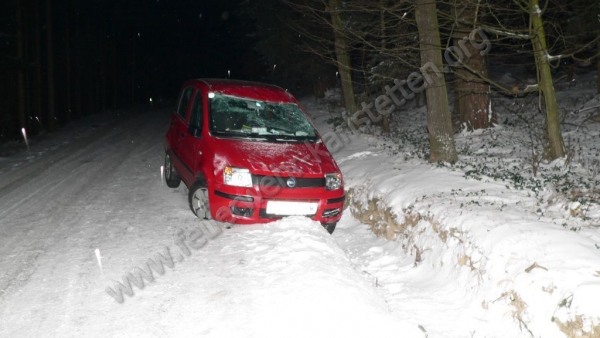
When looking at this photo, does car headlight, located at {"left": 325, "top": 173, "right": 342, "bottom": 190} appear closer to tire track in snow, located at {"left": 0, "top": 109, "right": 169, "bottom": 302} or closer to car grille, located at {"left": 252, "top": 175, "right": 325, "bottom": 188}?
car grille, located at {"left": 252, "top": 175, "right": 325, "bottom": 188}

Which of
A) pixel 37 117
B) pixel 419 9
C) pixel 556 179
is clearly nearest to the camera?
pixel 556 179

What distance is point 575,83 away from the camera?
18.9 m

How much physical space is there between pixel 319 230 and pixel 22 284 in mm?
3390

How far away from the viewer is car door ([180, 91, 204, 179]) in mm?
6873

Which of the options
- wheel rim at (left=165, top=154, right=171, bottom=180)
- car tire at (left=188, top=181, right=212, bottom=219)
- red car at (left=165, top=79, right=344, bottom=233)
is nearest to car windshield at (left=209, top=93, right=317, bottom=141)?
red car at (left=165, top=79, right=344, bottom=233)

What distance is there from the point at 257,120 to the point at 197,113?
1.04m

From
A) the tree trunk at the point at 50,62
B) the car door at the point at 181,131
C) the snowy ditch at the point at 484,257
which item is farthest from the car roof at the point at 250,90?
the tree trunk at the point at 50,62

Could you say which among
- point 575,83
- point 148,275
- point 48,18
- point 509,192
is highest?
point 48,18

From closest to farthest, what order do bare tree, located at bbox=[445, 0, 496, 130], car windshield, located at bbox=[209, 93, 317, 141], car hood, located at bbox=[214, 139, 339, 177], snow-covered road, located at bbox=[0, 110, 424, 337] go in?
snow-covered road, located at bbox=[0, 110, 424, 337] < car hood, located at bbox=[214, 139, 339, 177] < car windshield, located at bbox=[209, 93, 317, 141] < bare tree, located at bbox=[445, 0, 496, 130]

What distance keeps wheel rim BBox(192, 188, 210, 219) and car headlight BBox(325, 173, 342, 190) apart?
5.63ft

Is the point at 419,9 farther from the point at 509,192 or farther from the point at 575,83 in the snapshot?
the point at 575,83

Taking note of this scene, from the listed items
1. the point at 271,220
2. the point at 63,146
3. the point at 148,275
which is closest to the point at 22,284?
the point at 148,275

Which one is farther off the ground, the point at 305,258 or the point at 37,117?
the point at 37,117

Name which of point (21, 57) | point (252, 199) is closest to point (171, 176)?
point (252, 199)
